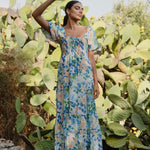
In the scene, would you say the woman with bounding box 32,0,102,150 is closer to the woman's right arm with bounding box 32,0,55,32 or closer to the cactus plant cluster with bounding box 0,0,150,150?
the woman's right arm with bounding box 32,0,55,32

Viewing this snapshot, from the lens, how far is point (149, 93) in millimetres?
3117

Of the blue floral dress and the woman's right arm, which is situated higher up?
the woman's right arm

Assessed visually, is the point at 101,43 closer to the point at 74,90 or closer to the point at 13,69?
the point at 13,69

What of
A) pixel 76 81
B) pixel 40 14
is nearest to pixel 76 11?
pixel 40 14

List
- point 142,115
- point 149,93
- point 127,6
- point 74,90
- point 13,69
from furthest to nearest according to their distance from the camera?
1. point 127,6
2. point 13,69
3. point 149,93
4. point 142,115
5. point 74,90

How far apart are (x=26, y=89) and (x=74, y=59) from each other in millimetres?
1428

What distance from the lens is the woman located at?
2.27 meters

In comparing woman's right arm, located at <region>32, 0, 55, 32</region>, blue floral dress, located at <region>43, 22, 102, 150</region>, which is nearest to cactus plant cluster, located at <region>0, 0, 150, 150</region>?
blue floral dress, located at <region>43, 22, 102, 150</region>

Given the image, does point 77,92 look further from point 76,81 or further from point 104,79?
point 104,79

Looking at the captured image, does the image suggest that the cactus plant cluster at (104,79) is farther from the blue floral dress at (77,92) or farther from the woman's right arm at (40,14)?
the woman's right arm at (40,14)

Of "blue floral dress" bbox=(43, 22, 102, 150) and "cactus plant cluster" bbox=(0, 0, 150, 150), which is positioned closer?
"blue floral dress" bbox=(43, 22, 102, 150)

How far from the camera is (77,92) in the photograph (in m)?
2.27

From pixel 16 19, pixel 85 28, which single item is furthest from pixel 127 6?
pixel 85 28

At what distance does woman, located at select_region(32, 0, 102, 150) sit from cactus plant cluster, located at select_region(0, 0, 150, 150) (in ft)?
1.86
